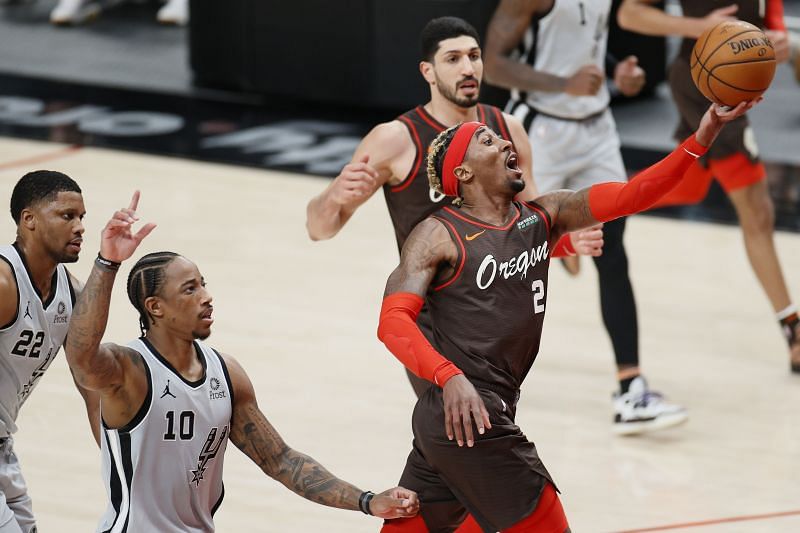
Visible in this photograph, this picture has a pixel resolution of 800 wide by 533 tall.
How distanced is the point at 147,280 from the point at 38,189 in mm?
482

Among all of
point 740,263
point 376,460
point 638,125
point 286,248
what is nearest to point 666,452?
point 376,460

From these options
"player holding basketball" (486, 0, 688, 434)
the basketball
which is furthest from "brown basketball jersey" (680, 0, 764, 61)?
the basketball

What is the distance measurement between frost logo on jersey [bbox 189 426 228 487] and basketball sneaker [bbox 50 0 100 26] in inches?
452

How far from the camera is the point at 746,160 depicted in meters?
7.50

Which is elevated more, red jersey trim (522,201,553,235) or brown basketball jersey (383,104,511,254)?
brown basketball jersey (383,104,511,254)

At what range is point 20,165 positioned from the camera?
11188 millimetres

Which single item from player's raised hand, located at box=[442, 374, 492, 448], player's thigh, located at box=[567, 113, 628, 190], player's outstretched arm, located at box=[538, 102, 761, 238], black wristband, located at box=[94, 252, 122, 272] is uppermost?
player's thigh, located at box=[567, 113, 628, 190]

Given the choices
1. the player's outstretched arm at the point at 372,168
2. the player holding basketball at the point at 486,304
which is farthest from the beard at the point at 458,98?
the player holding basketball at the point at 486,304

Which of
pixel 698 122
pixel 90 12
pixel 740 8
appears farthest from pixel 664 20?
pixel 90 12

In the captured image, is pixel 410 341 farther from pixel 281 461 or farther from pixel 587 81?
pixel 587 81

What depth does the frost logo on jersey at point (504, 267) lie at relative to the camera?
4.63 meters

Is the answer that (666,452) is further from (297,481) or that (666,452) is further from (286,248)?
(286,248)

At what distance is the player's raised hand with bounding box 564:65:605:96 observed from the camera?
257 inches

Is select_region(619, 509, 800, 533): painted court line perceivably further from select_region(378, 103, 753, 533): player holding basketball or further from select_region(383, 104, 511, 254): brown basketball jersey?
select_region(383, 104, 511, 254): brown basketball jersey
